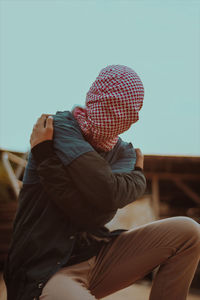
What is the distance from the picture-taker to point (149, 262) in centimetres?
130

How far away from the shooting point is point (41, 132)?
1194 millimetres

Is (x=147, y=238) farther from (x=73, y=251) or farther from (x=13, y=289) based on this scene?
(x=13, y=289)

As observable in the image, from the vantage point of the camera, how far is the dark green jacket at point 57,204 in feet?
3.68

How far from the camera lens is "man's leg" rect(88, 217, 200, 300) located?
1.24 meters

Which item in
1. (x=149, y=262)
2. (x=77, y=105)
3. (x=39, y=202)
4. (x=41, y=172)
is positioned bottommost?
(x=149, y=262)

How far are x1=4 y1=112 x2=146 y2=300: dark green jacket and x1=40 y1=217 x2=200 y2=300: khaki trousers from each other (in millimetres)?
103

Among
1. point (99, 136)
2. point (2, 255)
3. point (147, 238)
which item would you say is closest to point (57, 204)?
point (99, 136)

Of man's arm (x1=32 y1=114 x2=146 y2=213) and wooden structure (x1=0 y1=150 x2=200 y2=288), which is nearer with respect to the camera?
man's arm (x1=32 y1=114 x2=146 y2=213)

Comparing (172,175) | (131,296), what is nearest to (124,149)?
(131,296)

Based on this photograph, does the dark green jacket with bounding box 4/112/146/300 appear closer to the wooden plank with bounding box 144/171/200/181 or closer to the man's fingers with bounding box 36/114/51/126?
the man's fingers with bounding box 36/114/51/126

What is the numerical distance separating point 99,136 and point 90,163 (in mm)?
184

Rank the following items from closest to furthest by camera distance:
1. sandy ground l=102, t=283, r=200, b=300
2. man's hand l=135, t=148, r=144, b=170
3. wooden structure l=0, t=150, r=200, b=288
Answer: man's hand l=135, t=148, r=144, b=170 → sandy ground l=102, t=283, r=200, b=300 → wooden structure l=0, t=150, r=200, b=288

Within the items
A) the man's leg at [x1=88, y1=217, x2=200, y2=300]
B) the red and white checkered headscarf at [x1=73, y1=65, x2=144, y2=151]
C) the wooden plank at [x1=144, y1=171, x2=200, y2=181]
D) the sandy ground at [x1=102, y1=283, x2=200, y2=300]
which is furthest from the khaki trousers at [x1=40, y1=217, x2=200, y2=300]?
the wooden plank at [x1=144, y1=171, x2=200, y2=181]

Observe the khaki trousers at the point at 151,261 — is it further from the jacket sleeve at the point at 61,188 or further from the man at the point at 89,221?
the jacket sleeve at the point at 61,188
